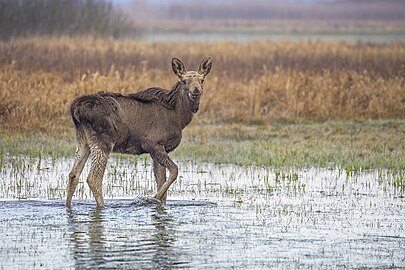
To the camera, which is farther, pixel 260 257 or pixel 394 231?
pixel 394 231

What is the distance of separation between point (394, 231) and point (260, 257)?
6.63 feet

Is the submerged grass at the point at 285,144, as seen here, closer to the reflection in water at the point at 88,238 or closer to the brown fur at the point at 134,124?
the brown fur at the point at 134,124

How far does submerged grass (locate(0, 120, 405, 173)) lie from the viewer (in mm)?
17172

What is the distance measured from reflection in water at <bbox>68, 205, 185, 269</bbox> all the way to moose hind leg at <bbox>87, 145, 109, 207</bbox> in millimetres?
204

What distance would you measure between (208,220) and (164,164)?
1161mm

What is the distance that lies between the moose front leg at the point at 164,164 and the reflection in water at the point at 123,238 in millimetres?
198

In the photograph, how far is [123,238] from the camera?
11.4 m

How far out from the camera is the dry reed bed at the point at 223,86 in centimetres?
2119

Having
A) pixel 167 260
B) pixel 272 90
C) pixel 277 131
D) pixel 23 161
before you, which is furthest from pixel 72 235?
pixel 272 90

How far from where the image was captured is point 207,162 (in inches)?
680

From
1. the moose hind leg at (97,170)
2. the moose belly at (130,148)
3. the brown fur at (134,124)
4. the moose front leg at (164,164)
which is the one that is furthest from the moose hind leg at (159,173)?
→ the moose hind leg at (97,170)

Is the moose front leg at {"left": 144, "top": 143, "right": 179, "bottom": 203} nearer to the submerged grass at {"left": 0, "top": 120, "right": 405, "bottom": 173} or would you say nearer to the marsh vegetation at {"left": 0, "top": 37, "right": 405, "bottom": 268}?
the marsh vegetation at {"left": 0, "top": 37, "right": 405, "bottom": 268}

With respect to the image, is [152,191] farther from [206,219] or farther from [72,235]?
[72,235]

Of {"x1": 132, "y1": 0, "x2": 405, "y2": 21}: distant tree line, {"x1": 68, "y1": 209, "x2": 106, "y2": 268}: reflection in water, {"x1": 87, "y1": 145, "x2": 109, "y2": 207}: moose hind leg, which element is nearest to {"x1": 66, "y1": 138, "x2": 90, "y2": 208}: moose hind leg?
{"x1": 87, "y1": 145, "x2": 109, "y2": 207}: moose hind leg
